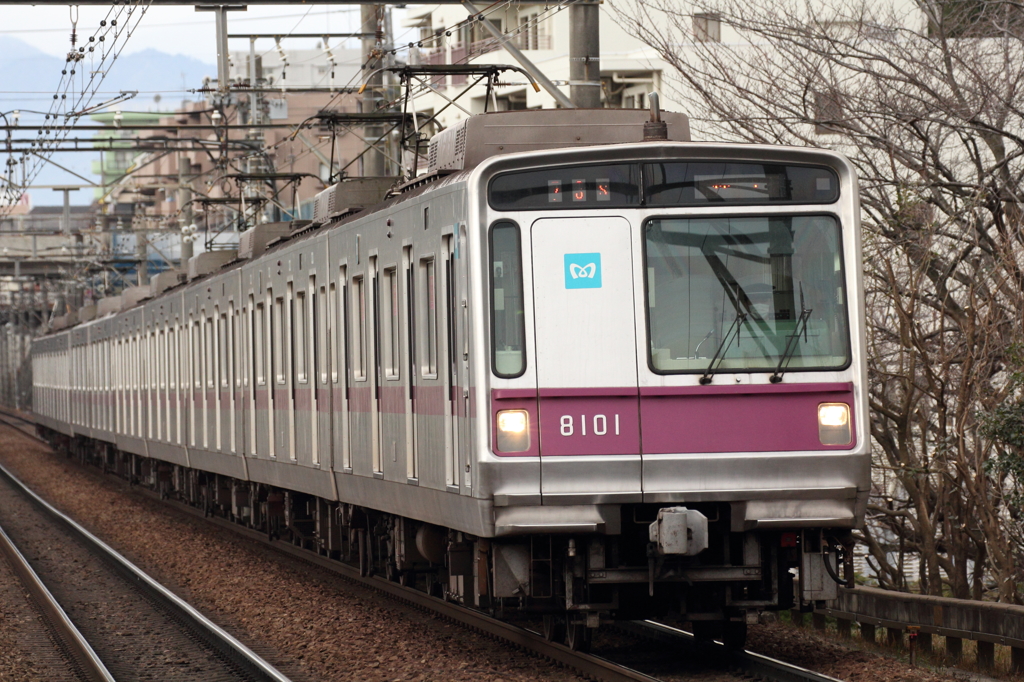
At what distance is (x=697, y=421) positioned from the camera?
7.75 m

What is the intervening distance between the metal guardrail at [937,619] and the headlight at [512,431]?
6.50ft

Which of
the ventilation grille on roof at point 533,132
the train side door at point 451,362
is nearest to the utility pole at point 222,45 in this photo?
the ventilation grille on roof at point 533,132

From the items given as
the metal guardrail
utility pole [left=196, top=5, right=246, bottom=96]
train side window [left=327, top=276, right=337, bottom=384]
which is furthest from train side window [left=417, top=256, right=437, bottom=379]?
utility pole [left=196, top=5, right=246, bottom=96]

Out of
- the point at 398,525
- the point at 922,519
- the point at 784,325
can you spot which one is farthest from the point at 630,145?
the point at 922,519

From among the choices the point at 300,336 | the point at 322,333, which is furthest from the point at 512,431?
the point at 300,336

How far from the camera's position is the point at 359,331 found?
10641 mm

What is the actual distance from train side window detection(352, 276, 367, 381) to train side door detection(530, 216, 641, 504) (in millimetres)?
2865

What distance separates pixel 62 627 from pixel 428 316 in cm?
423

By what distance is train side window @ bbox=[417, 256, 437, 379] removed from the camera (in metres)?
8.74

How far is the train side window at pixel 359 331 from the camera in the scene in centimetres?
1052

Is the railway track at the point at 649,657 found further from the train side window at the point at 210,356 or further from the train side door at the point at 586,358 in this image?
the train side window at the point at 210,356

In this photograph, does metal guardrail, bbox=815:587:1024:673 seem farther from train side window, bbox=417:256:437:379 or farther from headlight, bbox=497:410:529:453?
train side window, bbox=417:256:437:379

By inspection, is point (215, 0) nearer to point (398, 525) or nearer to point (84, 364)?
point (398, 525)

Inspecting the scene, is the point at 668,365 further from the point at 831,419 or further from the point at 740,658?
the point at 740,658
